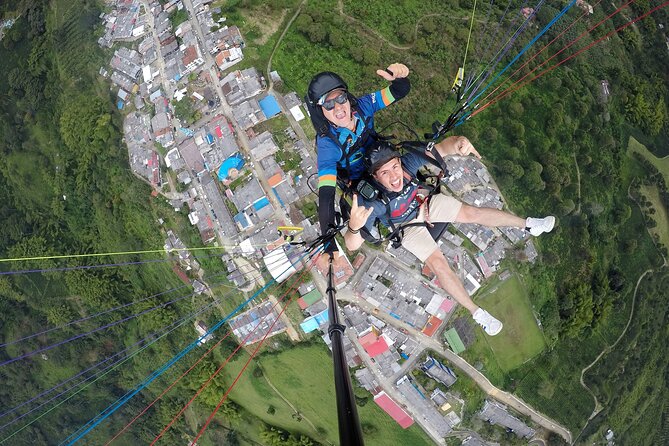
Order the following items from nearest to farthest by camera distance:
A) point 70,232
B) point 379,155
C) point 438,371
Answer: point 379,155 < point 438,371 < point 70,232

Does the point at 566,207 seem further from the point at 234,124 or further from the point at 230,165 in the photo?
the point at 234,124

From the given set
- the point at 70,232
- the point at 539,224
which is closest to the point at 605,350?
the point at 539,224

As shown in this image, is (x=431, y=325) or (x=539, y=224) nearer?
(x=539, y=224)

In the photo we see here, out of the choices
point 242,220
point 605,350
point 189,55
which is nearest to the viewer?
point 242,220

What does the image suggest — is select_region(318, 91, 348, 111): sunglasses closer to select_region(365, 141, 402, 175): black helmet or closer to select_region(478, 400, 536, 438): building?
select_region(365, 141, 402, 175): black helmet

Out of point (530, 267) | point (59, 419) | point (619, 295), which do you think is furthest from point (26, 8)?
point (619, 295)

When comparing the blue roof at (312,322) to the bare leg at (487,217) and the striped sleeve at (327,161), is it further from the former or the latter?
the striped sleeve at (327,161)

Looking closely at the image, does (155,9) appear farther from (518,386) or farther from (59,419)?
(518,386)
